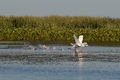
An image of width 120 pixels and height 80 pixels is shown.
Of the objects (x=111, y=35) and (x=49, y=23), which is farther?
(x=49, y=23)

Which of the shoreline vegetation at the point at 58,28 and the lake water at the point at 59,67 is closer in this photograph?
the lake water at the point at 59,67

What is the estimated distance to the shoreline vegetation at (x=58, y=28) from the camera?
39.8m

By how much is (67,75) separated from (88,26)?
28430mm

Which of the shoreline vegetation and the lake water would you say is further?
the shoreline vegetation

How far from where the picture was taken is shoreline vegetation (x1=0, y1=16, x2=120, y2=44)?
3984 cm

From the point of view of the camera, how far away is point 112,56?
80.7ft

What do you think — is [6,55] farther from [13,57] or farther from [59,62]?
[59,62]

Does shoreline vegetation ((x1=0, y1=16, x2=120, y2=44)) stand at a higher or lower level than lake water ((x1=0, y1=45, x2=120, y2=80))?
higher

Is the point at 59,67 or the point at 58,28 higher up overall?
the point at 58,28

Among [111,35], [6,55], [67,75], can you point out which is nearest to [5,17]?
[111,35]

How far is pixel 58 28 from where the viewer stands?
139ft

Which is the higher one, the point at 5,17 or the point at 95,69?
the point at 5,17

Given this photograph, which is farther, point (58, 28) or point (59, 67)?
point (58, 28)

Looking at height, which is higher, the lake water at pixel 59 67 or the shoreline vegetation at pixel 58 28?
the shoreline vegetation at pixel 58 28
